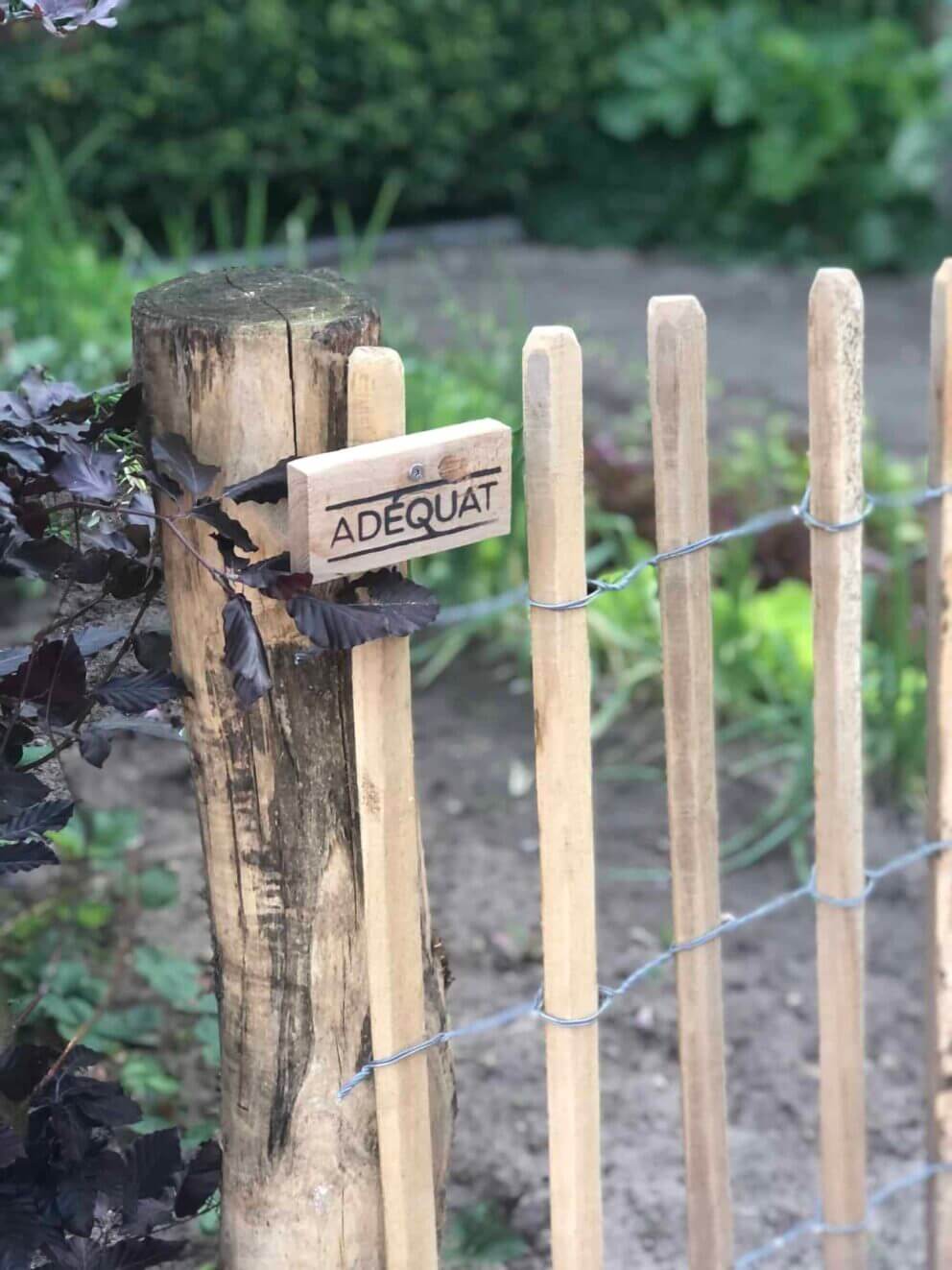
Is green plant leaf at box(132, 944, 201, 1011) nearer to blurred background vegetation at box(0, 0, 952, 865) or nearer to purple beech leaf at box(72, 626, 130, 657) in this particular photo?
purple beech leaf at box(72, 626, 130, 657)

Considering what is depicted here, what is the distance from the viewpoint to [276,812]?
57.7 inches

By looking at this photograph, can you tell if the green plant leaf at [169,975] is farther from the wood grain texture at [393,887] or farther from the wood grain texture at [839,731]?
the wood grain texture at [839,731]

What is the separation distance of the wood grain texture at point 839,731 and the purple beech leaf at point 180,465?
0.66 metres

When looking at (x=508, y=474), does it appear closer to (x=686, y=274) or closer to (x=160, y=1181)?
(x=160, y=1181)

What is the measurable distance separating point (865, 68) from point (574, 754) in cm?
690

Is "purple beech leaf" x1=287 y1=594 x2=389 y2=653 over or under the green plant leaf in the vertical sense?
over

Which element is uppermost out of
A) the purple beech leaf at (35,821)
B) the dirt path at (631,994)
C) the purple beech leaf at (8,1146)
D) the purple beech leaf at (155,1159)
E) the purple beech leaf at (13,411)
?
the purple beech leaf at (13,411)

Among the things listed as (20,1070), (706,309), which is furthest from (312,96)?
(20,1070)

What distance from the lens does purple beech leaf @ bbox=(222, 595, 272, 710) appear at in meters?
1.29

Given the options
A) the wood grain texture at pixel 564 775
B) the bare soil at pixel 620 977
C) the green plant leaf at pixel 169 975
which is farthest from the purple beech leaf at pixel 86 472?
the bare soil at pixel 620 977

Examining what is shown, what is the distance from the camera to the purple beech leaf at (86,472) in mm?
1312

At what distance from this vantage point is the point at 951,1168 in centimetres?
200

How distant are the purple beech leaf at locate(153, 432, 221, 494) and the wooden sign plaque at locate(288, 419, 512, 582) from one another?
0.09 metres

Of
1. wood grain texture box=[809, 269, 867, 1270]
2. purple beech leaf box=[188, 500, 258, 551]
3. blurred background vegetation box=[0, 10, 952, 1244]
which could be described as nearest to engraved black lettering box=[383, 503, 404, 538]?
purple beech leaf box=[188, 500, 258, 551]
